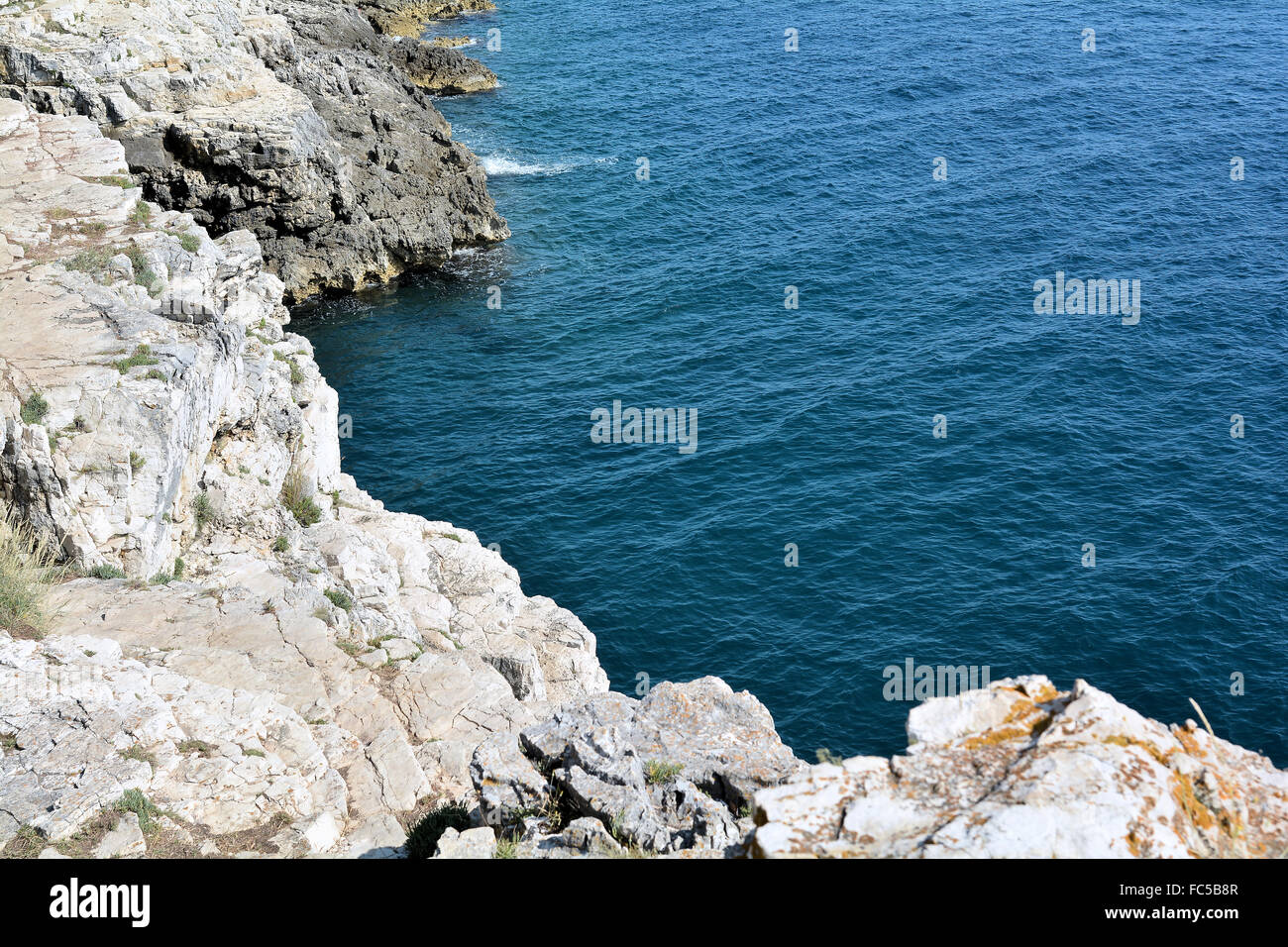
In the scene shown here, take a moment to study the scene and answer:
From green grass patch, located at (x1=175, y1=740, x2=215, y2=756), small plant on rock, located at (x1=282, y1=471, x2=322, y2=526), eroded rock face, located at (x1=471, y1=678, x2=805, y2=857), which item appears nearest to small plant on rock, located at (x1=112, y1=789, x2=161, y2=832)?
green grass patch, located at (x1=175, y1=740, x2=215, y2=756)

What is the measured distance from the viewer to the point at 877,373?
172 ft

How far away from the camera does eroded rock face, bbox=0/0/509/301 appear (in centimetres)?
5253

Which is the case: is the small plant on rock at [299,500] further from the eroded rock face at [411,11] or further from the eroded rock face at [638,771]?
the eroded rock face at [411,11]

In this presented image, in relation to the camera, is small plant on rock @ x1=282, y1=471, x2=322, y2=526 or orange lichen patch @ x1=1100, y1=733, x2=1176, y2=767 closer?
orange lichen patch @ x1=1100, y1=733, x2=1176, y2=767

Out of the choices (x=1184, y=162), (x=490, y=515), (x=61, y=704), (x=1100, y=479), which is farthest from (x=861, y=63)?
(x=61, y=704)

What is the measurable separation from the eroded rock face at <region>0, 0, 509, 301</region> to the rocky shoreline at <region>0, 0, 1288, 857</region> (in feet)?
2.16

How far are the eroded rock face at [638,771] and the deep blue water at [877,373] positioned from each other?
19.4 metres

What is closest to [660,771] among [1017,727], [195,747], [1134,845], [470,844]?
[470,844]

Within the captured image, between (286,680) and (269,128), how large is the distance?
43.1 meters

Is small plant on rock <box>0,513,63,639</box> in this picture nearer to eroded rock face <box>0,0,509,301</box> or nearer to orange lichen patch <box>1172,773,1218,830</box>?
orange lichen patch <box>1172,773,1218,830</box>

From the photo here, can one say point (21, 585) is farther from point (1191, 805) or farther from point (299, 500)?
point (1191, 805)

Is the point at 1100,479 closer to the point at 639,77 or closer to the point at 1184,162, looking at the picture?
the point at 1184,162
